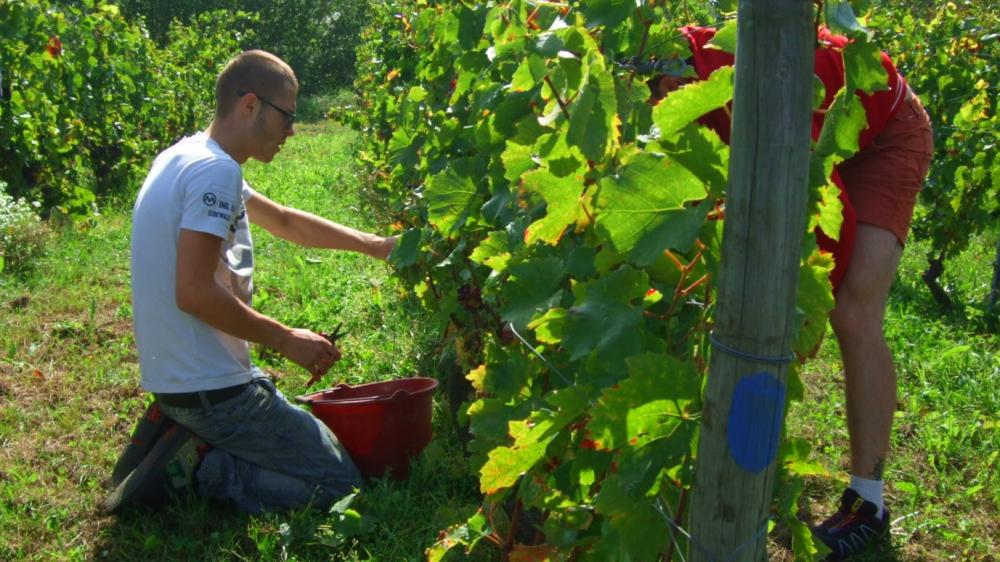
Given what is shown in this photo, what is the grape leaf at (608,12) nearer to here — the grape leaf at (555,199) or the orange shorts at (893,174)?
the grape leaf at (555,199)

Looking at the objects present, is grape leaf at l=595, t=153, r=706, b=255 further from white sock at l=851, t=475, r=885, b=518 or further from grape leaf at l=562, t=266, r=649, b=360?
white sock at l=851, t=475, r=885, b=518

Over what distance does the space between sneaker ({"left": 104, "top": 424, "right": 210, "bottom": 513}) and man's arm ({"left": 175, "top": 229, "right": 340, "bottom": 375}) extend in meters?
0.45

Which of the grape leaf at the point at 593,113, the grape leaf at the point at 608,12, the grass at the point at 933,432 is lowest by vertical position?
the grass at the point at 933,432

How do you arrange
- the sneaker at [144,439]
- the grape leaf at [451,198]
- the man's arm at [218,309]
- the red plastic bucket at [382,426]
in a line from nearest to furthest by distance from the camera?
the grape leaf at [451,198]
the man's arm at [218,309]
the sneaker at [144,439]
the red plastic bucket at [382,426]

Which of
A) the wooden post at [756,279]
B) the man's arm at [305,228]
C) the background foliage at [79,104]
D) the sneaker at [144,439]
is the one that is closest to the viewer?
the wooden post at [756,279]

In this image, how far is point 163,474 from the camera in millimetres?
3295

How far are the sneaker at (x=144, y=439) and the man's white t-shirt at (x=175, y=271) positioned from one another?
0.43 feet

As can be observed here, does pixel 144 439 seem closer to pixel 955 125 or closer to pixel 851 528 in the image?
pixel 851 528

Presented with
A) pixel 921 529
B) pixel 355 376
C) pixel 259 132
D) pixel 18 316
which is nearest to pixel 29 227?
pixel 18 316

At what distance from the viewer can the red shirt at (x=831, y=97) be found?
2.47 metres

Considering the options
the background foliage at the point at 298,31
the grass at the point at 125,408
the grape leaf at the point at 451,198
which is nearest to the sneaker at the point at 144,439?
the grass at the point at 125,408

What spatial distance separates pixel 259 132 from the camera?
347 centimetres

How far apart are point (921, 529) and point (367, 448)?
1893 mm

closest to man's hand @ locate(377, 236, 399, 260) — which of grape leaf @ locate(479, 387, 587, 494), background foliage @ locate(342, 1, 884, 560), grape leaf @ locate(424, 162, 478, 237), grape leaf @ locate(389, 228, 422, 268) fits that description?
grape leaf @ locate(389, 228, 422, 268)
